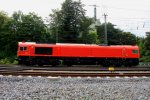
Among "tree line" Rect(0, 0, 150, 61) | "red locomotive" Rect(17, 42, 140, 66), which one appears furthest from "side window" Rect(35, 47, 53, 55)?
"tree line" Rect(0, 0, 150, 61)

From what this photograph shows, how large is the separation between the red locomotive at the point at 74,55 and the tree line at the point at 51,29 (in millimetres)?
16421

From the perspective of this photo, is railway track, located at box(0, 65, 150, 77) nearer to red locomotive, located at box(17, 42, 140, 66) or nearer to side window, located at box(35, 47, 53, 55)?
red locomotive, located at box(17, 42, 140, 66)

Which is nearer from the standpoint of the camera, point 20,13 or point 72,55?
point 72,55

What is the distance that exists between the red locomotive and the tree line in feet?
53.9

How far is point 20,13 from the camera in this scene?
71.5 m

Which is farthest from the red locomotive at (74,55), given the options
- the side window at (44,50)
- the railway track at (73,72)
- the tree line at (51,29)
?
the tree line at (51,29)

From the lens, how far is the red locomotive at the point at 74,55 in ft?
127

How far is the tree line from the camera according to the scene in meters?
63.1

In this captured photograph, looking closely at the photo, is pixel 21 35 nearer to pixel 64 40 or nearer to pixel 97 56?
pixel 64 40

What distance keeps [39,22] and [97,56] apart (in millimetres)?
30363

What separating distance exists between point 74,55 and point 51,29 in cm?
3427

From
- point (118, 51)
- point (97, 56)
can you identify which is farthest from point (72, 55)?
point (118, 51)

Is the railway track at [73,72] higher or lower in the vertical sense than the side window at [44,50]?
lower

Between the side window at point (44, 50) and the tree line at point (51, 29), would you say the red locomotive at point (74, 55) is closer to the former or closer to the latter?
the side window at point (44, 50)
